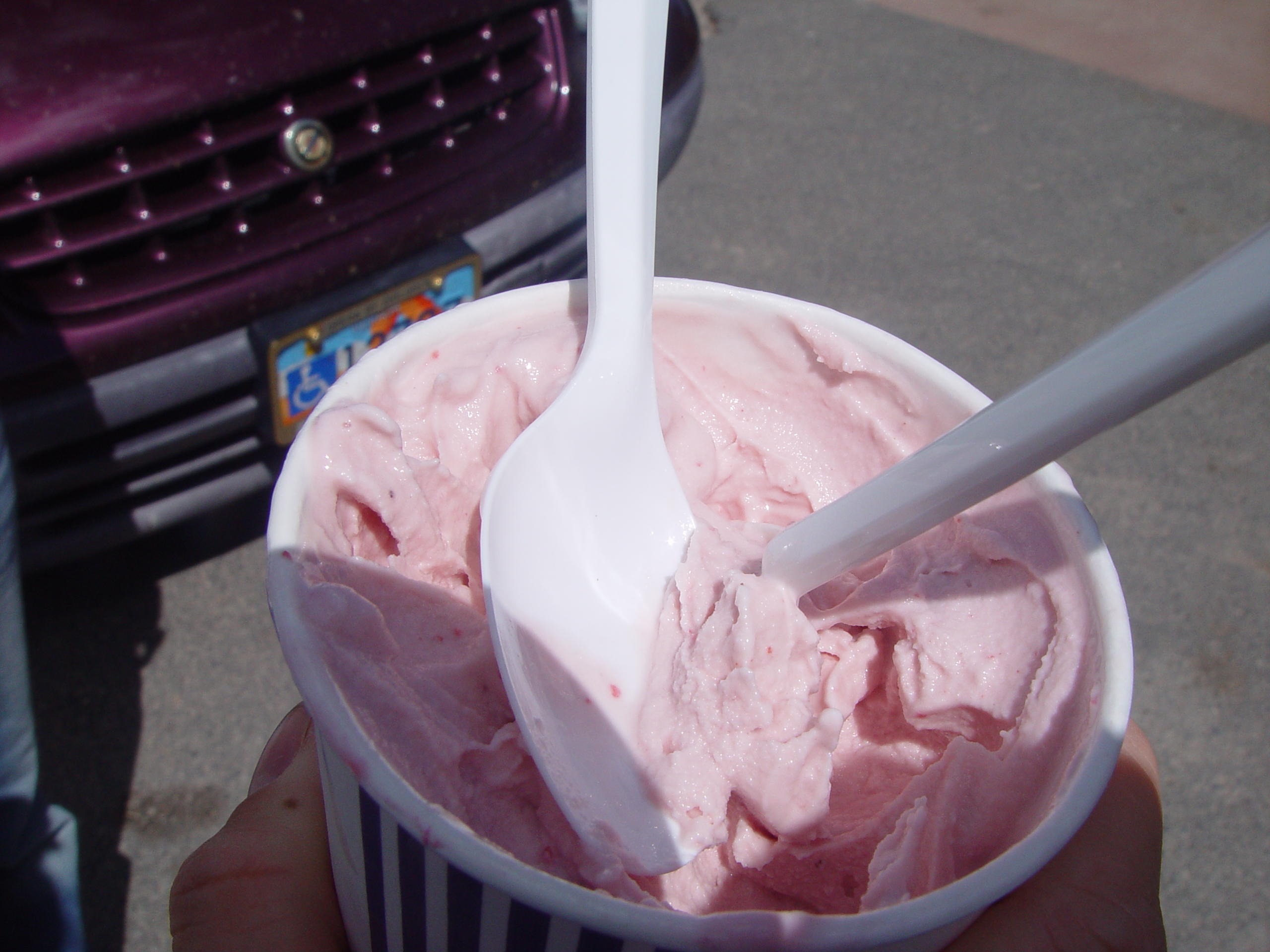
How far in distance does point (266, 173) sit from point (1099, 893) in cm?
163

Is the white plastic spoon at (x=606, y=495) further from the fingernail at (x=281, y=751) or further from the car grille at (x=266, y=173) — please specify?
the car grille at (x=266, y=173)

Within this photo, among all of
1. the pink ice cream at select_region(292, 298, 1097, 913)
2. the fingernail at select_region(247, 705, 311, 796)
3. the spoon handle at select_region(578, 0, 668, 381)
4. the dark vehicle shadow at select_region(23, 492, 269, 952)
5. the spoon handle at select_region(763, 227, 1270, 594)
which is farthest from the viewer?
the dark vehicle shadow at select_region(23, 492, 269, 952)

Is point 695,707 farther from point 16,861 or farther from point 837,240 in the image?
point 837,240

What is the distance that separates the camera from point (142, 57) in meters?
1.59

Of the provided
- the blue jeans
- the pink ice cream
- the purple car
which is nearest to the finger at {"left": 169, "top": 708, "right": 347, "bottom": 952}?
the pink ice cream

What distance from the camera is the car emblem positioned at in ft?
5.63

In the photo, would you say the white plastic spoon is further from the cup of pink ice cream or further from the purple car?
the purple car

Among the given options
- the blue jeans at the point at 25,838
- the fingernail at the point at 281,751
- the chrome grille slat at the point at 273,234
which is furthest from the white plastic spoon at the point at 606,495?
the chrome grille slat at the point at 273,234

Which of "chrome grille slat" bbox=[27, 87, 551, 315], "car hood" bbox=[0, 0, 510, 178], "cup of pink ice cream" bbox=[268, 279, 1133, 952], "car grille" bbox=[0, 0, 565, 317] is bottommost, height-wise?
"cup of pink ice cream" bbox=[268, 279, 1133, 952]

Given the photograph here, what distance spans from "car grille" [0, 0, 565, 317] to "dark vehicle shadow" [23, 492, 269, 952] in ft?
1.83

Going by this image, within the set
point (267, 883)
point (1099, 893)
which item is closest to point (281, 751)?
point (267, 883)

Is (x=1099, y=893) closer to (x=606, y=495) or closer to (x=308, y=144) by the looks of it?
(x=606, y=495)

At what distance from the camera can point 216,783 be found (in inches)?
76.0

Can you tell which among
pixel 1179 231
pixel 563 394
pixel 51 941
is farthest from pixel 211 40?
pixel 1179 231
